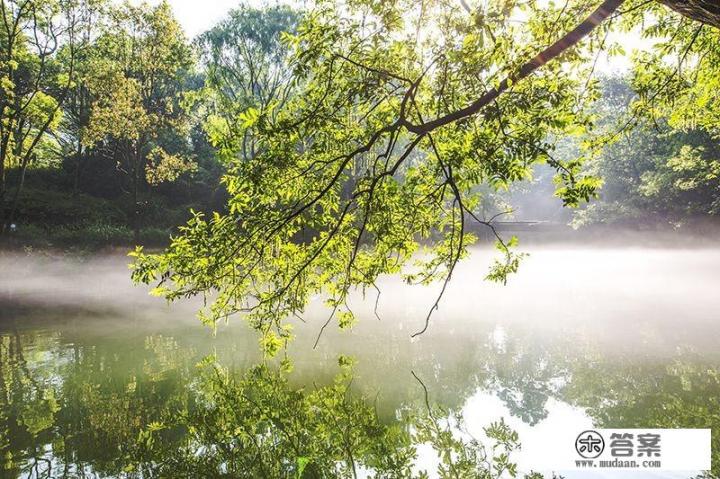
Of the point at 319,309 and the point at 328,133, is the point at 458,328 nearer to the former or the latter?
the point at 319,309

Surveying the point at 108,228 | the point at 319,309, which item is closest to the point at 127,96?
the point at 108,228

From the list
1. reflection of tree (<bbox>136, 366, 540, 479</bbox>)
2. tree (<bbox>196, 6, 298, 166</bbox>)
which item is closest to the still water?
reflection of tree (<bbox>136, 366, 540, 479</bbox>)

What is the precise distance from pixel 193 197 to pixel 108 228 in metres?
9.75

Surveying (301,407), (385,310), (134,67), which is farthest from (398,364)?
(134,67)

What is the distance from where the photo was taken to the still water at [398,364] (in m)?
6.91

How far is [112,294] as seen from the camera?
20.3 meters

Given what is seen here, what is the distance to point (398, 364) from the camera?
1034 centimetres

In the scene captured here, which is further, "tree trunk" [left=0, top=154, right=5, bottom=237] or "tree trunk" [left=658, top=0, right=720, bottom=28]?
"tree trunk" [left=0, top=154, right=5, bottom=237]

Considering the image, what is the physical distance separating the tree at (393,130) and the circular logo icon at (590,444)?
2611 mm

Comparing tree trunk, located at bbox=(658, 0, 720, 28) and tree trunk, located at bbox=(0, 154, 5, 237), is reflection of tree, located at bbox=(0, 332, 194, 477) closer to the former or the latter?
tree trunk, located at bbox=(658, 0, 720, 28)

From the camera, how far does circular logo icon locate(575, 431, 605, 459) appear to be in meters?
6.27

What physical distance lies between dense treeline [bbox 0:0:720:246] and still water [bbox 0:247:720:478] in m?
9.56

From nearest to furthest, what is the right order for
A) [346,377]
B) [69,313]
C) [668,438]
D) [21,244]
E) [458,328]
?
1. [668,438]
2. [346,377]
3. [458,328]
4. [69,313]
5. [21,244]

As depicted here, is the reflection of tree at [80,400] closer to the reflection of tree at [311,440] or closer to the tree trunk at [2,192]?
the reflection of tree at [311,440]
